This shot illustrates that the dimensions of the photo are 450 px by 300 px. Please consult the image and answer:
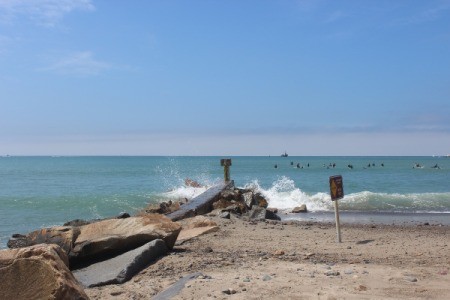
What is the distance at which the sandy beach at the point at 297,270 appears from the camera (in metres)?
5.52

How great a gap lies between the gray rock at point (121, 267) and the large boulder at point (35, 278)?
211 centimetres

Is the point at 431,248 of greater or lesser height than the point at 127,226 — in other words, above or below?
below

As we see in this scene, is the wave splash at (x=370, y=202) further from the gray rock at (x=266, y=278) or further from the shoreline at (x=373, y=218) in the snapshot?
the gray rock at (x=266, y=278)

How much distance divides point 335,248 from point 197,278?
3668 millimetres

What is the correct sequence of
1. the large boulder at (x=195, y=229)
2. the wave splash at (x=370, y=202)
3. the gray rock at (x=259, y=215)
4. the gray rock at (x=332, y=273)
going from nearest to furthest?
1. the gray rock at (x=332, y=273)
2. the large boulder at (x=195, y=229)
3. the gray rock at (x=259, y=215)
4. the wave splash at (x=370, y=202)

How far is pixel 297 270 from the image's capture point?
6.55m

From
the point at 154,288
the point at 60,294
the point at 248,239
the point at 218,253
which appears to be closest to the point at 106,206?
the point at 248,239

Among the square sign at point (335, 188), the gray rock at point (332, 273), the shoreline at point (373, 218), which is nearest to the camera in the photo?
the gray rock at point (332, 273)

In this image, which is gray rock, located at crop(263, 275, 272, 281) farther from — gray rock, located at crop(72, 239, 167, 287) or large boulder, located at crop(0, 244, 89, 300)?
large boulder, located at crop(0, 244, 89, 300)

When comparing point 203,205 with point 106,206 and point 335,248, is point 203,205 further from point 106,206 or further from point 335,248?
point 106,206

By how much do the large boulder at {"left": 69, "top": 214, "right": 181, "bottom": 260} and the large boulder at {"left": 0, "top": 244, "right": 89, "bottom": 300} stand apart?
337cm

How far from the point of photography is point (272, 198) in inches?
979

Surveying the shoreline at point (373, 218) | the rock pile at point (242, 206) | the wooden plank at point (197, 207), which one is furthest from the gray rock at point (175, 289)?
the shoreline at point (373, 218)

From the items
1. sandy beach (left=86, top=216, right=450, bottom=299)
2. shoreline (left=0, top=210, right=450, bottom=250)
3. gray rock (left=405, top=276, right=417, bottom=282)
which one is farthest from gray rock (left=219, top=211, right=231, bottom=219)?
gray rock (left=405, top=276, right=417, bottom=282)
